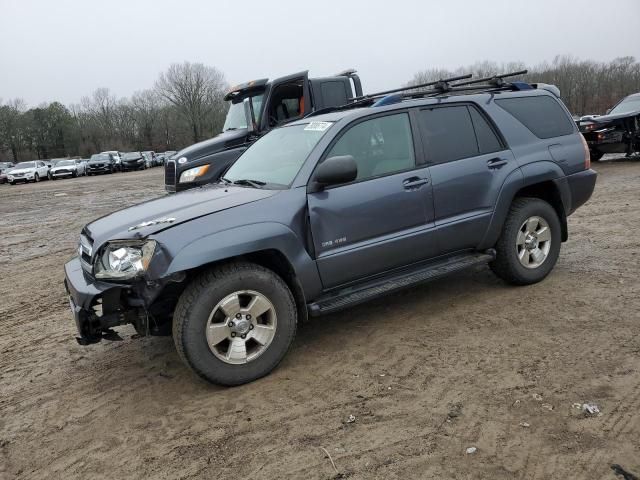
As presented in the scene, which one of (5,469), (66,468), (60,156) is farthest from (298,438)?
(60,156)

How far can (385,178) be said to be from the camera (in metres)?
4.06

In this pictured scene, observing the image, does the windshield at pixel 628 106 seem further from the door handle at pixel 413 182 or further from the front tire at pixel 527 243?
the door handle at pixel 413 182

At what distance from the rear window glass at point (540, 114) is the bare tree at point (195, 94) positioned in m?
70.7

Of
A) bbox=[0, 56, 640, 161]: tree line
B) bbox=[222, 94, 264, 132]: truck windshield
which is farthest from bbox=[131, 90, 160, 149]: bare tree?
bbox=[222, 94, 264, 132]: truck windshield

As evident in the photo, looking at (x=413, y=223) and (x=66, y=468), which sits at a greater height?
(x=413, y=223)

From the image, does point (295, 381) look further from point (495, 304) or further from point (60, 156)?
point (60, 156)

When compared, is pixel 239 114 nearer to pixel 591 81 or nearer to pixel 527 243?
pixel 527 243

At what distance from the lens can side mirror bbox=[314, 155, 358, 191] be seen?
→ 3.62 m

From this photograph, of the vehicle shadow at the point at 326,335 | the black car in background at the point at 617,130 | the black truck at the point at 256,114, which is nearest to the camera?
the vehicle shadow at the point at 326,335

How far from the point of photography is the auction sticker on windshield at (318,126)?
13.5 feet

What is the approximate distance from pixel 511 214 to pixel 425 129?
3.78 feet

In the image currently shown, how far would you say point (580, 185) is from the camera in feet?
16.6

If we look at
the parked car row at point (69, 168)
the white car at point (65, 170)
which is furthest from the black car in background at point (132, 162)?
the white car at point (65, 170)

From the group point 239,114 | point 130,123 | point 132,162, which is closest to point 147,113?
point 130,123
